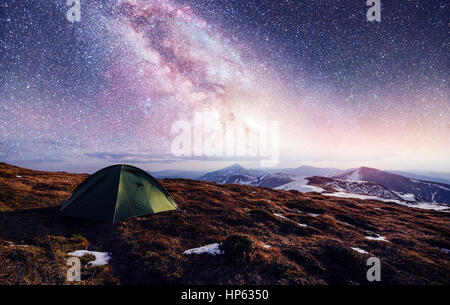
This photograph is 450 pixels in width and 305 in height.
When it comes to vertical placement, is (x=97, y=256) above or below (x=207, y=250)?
above

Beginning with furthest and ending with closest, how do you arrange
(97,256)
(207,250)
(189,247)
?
(189,247) → (207,250) → (97,256)

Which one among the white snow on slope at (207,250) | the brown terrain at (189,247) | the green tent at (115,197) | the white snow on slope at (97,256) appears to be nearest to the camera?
the brown terrain at (189,247)

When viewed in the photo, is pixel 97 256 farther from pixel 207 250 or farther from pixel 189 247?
pixel 207 250

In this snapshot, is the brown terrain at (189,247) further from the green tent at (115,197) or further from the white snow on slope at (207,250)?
the green tent at (115,197)

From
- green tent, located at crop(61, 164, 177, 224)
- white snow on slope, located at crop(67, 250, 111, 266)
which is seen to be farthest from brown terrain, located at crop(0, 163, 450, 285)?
green tent, located at crop(61, 164, 177, 224)

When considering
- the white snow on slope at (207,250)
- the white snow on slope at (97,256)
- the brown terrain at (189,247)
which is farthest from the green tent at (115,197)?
the white snow on slope at (207,250)

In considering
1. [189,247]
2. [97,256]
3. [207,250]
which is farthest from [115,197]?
[207,250]

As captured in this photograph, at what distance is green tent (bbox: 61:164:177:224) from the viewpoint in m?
9.22

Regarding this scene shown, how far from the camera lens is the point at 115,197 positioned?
9.38 metres

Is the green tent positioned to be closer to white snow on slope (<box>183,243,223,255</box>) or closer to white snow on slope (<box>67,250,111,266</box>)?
white snow on slope (<box>67,250,111,266</box>)

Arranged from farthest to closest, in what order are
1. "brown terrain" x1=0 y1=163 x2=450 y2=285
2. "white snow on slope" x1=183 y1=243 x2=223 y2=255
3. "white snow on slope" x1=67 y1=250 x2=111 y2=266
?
"white snow on slope" x1=183 y1=243 x2=223 y2=255, "white snow on slope" x1=67 y1=250 x2=111 y2=266, "brown terrain" x1=0 y1=163 x2=450 y2=285

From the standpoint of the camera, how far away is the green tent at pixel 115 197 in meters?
9.22
